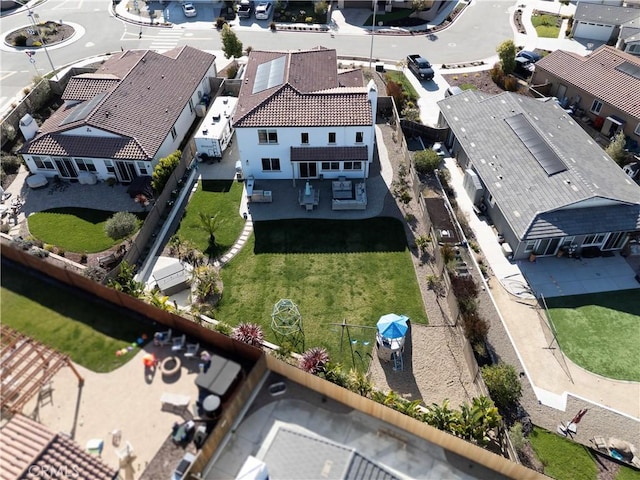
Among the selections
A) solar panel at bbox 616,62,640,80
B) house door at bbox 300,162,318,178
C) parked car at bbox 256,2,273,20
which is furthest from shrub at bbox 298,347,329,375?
parked car at bbox 256,2,273,20

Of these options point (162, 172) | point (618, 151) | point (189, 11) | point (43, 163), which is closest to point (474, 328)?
point (618, 151)

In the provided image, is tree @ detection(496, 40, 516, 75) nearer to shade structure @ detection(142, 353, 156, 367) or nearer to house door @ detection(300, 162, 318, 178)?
house door @ detection(300, 162, 318, 178)

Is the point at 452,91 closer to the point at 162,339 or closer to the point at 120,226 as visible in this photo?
the point at 120,226

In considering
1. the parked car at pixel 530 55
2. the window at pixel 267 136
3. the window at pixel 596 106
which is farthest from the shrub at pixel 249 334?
the parked car at pixel 530 55

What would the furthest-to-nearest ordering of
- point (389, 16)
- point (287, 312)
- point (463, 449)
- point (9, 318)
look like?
point (389, 16), point (287, 312), point (9, 318), point (463, 449)

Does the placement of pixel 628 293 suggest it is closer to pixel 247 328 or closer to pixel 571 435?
pixel 571 435

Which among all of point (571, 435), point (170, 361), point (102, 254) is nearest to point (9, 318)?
point (170, 361)
